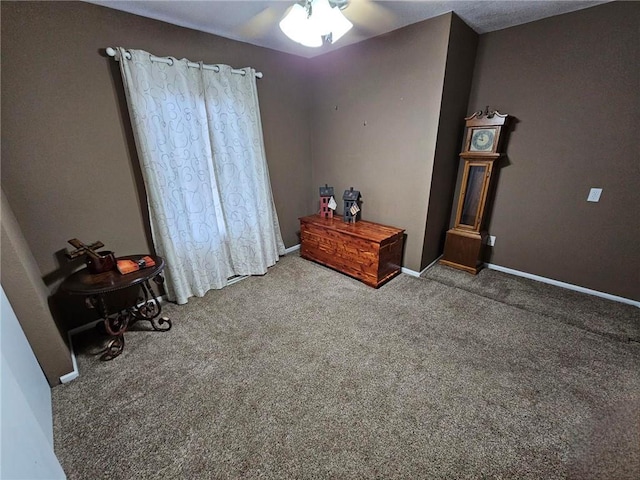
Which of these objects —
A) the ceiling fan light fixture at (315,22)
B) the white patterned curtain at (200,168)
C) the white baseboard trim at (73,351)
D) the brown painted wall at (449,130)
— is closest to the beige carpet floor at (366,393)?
the white baseboard trim at (73,351)

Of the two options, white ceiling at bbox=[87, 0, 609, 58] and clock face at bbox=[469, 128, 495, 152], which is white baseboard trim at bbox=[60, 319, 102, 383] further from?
clock face at bbox=[469, 128, 495, 152]

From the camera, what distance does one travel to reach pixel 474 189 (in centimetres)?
274

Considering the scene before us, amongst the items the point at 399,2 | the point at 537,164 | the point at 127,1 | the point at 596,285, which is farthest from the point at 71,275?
the point at 596,285

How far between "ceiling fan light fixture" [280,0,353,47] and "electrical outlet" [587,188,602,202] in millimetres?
2429

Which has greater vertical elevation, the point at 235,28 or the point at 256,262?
the point at 235,28

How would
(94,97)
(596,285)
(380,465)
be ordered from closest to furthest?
(380,465)
(94,97)
(596,285)

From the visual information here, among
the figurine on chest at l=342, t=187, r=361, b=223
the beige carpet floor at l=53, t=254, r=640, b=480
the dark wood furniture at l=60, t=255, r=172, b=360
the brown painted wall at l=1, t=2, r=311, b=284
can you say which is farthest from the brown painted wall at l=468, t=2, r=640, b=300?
the dark wood furniture at l=60, t=255, r=172, b=360

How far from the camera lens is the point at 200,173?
2.39 metres

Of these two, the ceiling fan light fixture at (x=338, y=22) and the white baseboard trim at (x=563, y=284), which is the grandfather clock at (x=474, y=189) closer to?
the white baseboard trim at (x=563, y=284)

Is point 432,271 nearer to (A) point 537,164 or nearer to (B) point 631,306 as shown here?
(A) point 537,164

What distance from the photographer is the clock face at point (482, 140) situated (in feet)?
8.15

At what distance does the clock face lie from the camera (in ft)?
8.15

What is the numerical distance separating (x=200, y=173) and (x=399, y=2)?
207cm

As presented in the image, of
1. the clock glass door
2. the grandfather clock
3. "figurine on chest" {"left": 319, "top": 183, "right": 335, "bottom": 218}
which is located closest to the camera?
the grandfather clock
